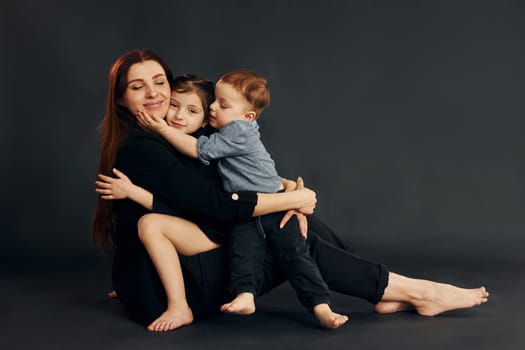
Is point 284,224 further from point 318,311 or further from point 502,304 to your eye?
point 502,304

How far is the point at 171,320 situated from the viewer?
3547mm

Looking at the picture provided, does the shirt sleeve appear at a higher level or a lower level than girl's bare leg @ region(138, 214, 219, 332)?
higher

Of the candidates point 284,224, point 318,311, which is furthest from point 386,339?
point 284,224

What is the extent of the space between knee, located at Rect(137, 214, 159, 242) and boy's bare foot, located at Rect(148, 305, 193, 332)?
1.14 ft

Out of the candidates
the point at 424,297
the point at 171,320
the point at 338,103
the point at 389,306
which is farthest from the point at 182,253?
the point at 338,103

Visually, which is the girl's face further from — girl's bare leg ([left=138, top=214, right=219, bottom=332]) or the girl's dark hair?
girl's bare leg ([left=138, top=214, right=219, bottom=332])

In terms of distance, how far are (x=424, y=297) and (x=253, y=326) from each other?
2.70 feet

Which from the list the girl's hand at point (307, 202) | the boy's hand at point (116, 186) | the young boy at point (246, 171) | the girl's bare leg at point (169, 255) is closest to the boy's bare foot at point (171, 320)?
the girl's bare leg at point (169, 255)

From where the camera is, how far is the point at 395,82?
5715mm

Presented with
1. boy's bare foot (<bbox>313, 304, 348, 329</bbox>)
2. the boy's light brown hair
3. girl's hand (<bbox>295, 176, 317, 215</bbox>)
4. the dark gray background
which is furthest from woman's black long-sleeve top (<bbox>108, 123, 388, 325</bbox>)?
the dark gray background

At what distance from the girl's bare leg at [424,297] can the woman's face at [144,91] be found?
1354 millimetres

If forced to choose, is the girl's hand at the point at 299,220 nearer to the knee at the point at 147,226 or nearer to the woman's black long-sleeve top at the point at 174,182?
the woman's black long-sleeve top at the point at 174,182

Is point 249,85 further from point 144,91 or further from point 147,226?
point 147,226

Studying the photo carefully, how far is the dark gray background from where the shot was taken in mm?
5285
